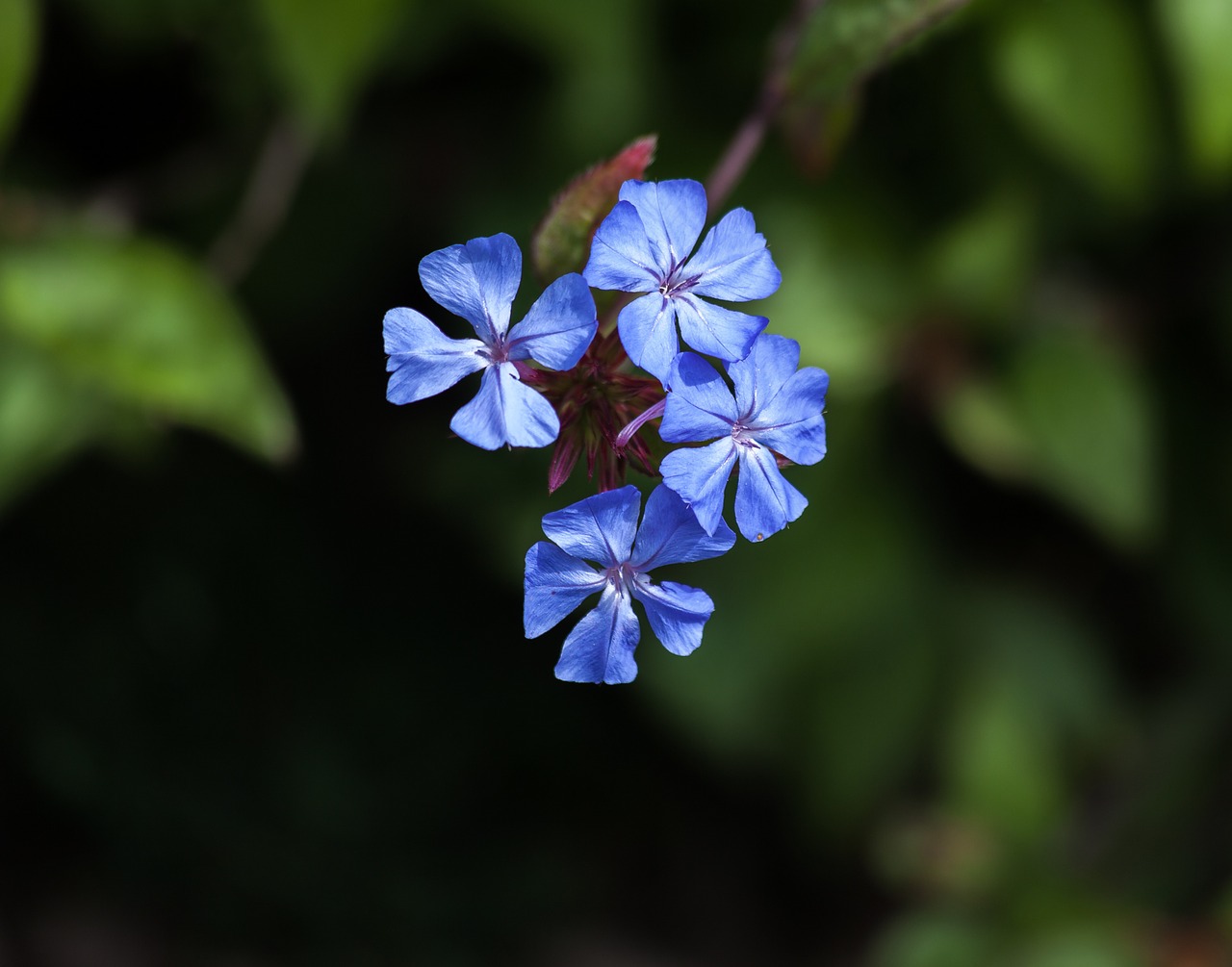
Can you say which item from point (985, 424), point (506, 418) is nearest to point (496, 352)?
point (506, 418)

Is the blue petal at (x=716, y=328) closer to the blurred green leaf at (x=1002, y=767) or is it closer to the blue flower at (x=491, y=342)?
the blue flower at (x=491, y=342)

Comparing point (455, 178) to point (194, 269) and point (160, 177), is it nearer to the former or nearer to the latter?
point (160, 177)

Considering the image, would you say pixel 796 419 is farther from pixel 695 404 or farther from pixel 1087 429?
pixel 1087 429

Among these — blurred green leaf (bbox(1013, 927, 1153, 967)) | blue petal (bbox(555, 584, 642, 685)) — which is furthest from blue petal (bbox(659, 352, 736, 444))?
blurred green leaf (bbox(1013, 927, 1153, 967))

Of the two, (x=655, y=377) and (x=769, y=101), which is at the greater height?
(x=769, y=101)

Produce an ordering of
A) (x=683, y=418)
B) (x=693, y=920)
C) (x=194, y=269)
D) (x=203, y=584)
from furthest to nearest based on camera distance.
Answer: (x=693, y=920) → (x=203, y=584) → (x=194, y=269) → (x=683, y=418)

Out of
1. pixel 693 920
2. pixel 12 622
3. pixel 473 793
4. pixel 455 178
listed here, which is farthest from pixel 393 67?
pixel 693 920
